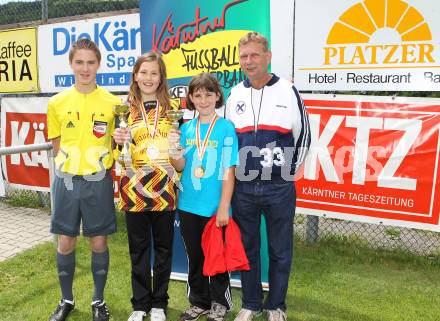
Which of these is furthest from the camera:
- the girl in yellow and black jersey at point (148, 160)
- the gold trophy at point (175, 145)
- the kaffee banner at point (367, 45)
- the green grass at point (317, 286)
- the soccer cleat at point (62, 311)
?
the kaffee banner at point (367, 45)

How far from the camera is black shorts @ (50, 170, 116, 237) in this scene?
9.95ft

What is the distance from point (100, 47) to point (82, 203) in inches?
124

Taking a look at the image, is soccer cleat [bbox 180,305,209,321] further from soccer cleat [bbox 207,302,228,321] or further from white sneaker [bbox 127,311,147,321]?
white sneaker [bbox 127,311,147,321]

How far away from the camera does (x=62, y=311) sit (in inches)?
131

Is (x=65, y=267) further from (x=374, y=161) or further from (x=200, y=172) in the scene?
(x=374, y=161)

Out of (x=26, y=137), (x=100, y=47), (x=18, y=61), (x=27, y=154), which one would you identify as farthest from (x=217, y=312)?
(x=18, y=61)

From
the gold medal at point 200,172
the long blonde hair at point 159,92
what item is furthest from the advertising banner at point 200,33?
the gold medal at point 200,172

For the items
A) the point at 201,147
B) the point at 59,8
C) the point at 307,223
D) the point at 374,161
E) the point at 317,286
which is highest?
the point at 59,8

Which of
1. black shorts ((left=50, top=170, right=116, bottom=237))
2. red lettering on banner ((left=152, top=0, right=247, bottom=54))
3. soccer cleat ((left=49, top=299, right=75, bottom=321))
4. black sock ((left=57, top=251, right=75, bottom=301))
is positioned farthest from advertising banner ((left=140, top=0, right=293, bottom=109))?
soccer cleat ((left=49, top=299, right=75, bottom=321))

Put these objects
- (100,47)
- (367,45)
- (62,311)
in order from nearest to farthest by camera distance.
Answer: (62,311) → (367,45) → (100,47)

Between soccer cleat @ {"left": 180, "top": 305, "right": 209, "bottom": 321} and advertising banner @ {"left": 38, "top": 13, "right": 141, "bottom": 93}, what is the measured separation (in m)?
3.14

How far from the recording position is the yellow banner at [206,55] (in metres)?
3.63

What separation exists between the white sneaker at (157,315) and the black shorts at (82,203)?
→ 69cm

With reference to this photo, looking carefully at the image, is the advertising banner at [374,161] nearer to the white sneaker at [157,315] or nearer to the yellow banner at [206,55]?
the yellow banner at [206,55]
